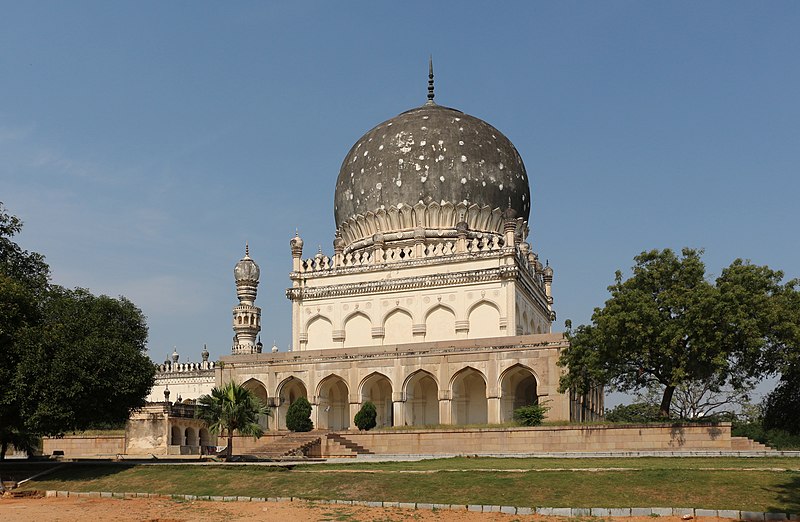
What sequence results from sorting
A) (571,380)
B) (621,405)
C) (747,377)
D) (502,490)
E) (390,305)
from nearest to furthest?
1. (502,490)
2. (747,377)
3. (571,380)
4. (390,305)
5. (621,405)

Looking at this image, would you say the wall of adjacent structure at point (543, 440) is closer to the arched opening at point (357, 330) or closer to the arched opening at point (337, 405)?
the arched opening at point (337, 405)

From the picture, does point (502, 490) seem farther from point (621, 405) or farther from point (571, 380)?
point (621, 405)

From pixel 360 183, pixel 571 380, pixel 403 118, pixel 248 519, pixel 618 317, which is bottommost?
pixel 248 519

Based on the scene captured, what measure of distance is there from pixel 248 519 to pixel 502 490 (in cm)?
537

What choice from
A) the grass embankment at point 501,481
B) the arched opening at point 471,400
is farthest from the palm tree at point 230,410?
the arched opening at point 471,400

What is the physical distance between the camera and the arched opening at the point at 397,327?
137 feet

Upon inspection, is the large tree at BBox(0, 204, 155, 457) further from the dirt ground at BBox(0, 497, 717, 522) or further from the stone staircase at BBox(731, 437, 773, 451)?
the stone staircase at BBox(731, 437, 773, 451)

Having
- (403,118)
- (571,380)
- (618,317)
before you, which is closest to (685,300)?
(618,317)

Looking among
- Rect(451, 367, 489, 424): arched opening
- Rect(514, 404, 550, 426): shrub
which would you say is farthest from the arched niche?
Rect(514, 404, 550, 426): shrub

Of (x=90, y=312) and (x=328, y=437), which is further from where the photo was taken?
(x=328, y=437)

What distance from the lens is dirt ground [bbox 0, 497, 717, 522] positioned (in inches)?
695

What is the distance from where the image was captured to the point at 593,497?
59.6ft

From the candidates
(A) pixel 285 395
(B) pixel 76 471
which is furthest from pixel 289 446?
(A) pixel 285 395

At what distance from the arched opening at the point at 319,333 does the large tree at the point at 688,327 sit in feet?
51.1
